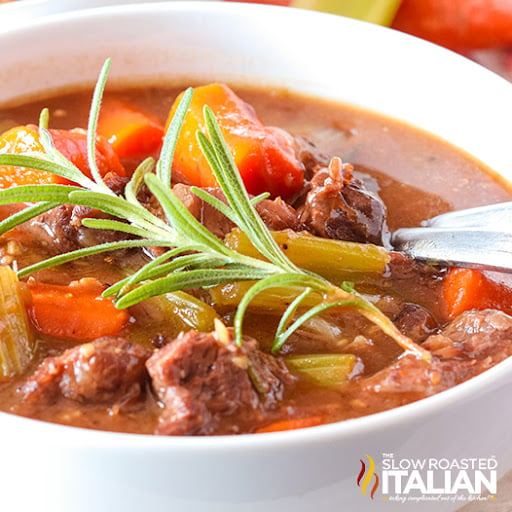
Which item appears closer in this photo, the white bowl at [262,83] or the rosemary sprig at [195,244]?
the white bowl at [262,83]

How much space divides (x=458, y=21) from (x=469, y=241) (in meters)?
2.17

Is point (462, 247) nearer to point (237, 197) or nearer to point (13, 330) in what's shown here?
point (237, 197)

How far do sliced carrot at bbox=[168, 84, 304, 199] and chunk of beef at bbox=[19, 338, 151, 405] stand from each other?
1.02m

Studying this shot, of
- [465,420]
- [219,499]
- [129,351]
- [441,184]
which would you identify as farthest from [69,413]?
[441,184]

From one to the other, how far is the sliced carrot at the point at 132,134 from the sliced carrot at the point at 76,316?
3.24 ft

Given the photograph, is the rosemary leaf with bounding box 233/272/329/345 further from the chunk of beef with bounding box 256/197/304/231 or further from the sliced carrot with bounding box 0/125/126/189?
the sliced carrot with bounding box 0/125/126/189

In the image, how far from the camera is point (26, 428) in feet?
5.89

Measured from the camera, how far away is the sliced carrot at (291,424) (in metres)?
2.11

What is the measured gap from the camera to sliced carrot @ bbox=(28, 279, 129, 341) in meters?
2.44

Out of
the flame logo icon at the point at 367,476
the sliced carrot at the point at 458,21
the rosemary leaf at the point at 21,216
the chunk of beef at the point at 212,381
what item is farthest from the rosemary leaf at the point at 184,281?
the sliced carrot at the point at 458,21

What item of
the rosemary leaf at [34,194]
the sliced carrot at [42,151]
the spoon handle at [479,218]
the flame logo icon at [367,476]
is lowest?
the flame logo icon at [367,476]

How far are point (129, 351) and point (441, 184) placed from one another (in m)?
1.53

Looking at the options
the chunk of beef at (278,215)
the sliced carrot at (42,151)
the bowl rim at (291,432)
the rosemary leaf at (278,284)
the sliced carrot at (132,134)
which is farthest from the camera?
the sliced carrot at (132,134)

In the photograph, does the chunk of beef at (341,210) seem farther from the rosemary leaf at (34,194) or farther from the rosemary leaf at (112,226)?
the rosemary leaf at (34,194)
